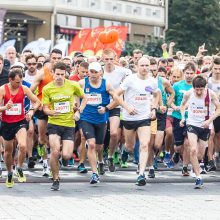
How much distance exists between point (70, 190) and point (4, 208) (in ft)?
8.06

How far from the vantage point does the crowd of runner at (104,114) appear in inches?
565

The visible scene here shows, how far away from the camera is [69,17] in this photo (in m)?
57.2

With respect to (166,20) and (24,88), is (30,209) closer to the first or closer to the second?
(24,88)

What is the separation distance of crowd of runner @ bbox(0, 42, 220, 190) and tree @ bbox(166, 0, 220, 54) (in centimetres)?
4750

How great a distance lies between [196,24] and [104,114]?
5148 centimetres

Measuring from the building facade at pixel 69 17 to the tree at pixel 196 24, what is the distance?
1.72m

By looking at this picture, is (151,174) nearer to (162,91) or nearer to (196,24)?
(162,91)

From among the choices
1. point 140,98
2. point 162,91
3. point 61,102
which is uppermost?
point 162,91

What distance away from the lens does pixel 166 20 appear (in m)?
66.0

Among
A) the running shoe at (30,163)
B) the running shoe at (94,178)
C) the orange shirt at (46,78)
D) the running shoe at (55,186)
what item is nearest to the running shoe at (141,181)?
the running shoe at (94,178)

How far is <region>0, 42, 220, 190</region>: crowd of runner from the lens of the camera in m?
14.3

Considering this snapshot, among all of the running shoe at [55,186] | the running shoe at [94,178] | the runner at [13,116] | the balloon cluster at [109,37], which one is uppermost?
the balloon cluster at [109,37]

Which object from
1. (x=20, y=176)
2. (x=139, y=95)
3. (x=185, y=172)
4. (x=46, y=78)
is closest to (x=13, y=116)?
(x=20, y=176)

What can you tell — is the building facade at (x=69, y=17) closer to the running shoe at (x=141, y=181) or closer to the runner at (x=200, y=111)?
the runner at (x=200, y=111)
